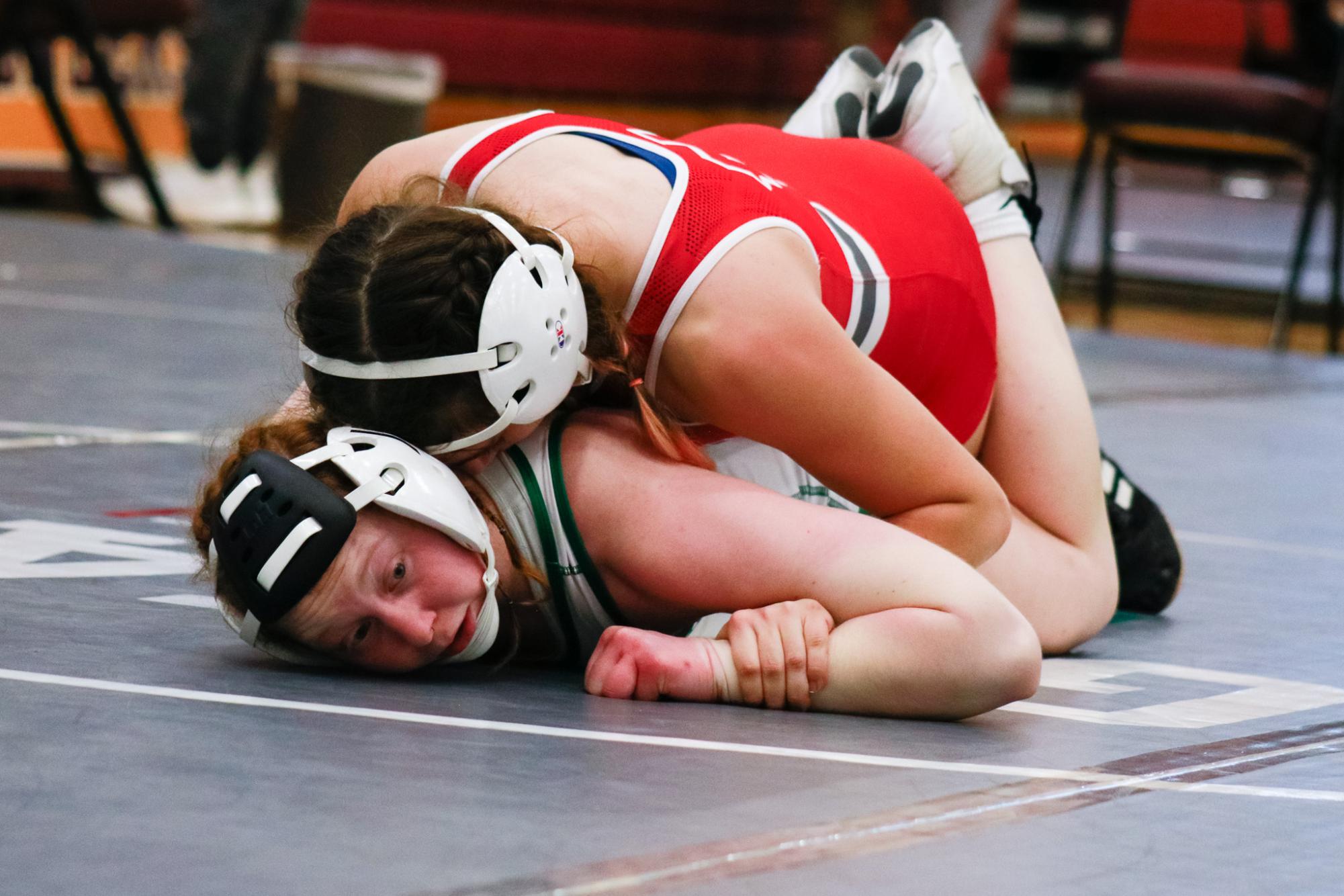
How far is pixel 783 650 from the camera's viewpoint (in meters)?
1.58

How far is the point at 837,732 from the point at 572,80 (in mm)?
9836

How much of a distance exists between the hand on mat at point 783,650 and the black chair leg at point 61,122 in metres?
5.32

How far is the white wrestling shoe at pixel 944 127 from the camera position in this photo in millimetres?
2381

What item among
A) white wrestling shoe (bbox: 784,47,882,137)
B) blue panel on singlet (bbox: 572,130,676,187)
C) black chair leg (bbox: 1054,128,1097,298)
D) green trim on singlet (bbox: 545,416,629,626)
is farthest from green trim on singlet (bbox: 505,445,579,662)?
black chair leg (bbox: 1054,128,1097,298)

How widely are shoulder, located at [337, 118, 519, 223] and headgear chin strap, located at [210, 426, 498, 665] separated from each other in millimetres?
332

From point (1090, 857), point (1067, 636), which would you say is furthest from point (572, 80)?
point (1090, 857)

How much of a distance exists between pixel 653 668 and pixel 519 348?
0.92 feet

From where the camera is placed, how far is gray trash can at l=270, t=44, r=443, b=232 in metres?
7.08

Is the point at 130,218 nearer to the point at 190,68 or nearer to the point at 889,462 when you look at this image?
the point at 190,68

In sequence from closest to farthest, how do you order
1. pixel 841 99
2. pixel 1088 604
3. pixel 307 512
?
pixel 307 512 < pixel 1088 604 < pixel 841 99

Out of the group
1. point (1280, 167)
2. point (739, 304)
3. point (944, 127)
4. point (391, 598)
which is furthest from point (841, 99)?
point (1280, 167)

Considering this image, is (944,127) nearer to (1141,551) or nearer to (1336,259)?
(1141,551)

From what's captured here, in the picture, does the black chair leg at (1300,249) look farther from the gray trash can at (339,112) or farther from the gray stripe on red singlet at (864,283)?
the gray stripe on red singlet at (864,283)

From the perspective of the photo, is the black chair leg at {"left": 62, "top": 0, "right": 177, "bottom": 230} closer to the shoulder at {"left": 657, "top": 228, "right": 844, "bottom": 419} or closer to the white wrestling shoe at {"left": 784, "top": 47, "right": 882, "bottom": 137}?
the white wrestling shoe at {"left": 784, "top": 47, "right": 882, "bottom": 137}
